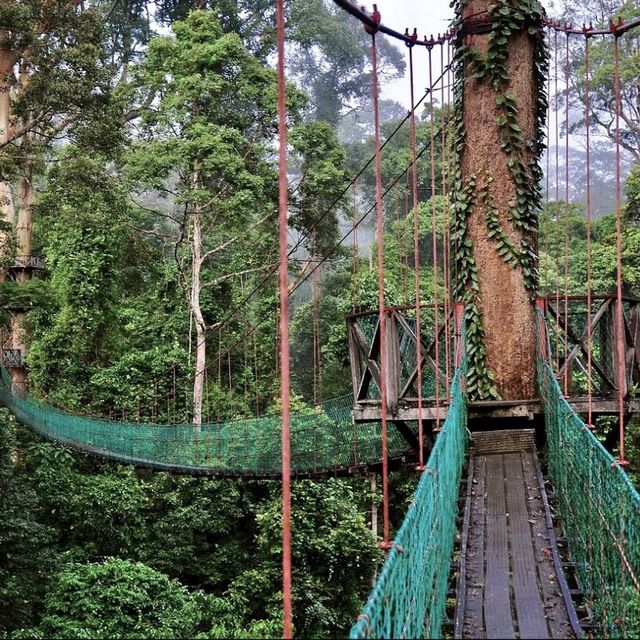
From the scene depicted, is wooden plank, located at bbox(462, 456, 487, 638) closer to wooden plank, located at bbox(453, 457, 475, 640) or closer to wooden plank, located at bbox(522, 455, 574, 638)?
wooden plank, located at bbox(453, 457, 475, 640)

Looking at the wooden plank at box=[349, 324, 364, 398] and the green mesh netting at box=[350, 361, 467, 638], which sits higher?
the wooden plank at box=[349, 324, 364, 398]

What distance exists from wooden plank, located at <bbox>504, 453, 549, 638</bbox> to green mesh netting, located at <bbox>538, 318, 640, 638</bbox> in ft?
0.45

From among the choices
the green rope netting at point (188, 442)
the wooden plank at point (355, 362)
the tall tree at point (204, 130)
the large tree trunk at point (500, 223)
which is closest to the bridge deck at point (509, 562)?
the large tree trunk at point (500, 223)

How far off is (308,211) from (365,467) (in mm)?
5401

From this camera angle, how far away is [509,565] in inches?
84.4

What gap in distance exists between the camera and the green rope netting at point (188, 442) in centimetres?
521

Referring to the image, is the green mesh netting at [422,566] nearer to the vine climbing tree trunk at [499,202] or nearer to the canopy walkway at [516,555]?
the canopy walkway at [516,555]

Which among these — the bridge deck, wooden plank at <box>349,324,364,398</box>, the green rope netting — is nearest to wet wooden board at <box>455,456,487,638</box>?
the bridge deck

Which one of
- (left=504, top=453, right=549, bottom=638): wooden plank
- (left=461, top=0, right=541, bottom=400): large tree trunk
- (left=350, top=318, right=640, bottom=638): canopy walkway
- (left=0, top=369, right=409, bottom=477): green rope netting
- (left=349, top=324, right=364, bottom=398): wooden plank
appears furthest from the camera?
(left=0, top=369, right=409, bottom=477): green rope netting

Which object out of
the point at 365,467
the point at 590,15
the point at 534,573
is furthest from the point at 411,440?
the point at 590,15

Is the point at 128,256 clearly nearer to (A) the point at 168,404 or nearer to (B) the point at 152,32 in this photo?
(A) the point at 168,404

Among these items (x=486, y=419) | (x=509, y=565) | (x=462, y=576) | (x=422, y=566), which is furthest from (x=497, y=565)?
(x=486, y=419)

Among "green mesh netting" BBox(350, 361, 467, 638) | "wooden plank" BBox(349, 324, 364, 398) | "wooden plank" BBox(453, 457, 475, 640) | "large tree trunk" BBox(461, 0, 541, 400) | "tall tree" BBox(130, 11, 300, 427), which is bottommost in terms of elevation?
"wooden plank" BBox(453, 457, 475, 640)

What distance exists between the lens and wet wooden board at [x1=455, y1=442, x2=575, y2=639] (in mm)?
1754
